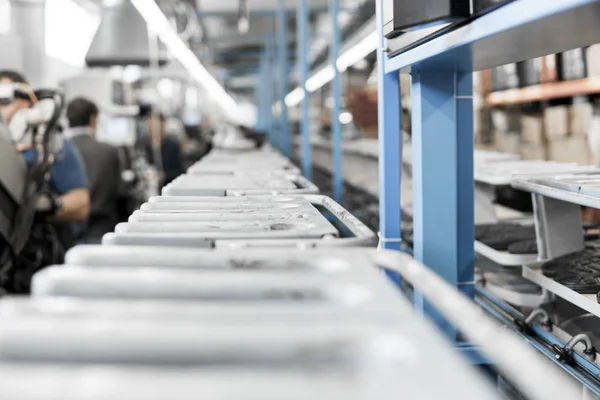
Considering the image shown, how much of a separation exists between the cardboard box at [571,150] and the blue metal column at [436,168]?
10.8 feet

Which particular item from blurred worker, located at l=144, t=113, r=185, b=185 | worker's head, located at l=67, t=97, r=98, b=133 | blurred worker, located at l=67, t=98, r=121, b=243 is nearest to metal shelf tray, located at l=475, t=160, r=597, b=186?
blurred worker, located at l=67, t=98, r=121, b=243

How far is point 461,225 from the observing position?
1958 mm

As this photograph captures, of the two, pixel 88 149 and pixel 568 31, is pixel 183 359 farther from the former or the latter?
pixel 88 149

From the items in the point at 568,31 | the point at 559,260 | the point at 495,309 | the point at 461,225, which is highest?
the point at 568,31

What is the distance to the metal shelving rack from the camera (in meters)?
1.46

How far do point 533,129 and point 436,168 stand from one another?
162 inches

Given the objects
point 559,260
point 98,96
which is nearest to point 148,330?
point 559,260

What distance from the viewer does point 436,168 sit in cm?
181

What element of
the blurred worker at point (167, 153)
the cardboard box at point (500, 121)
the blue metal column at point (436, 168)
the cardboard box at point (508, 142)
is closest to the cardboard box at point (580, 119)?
the cardboard box at point (508, 142)

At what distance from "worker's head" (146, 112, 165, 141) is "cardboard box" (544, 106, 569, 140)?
4.54 metres

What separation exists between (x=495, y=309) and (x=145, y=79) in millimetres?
10180

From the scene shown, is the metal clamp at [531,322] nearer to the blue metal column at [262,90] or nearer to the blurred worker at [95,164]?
the blurred worker at [95,164]

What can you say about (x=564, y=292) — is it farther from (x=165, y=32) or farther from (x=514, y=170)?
(x=165, y=32)

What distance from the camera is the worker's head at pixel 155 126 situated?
8.18 m
